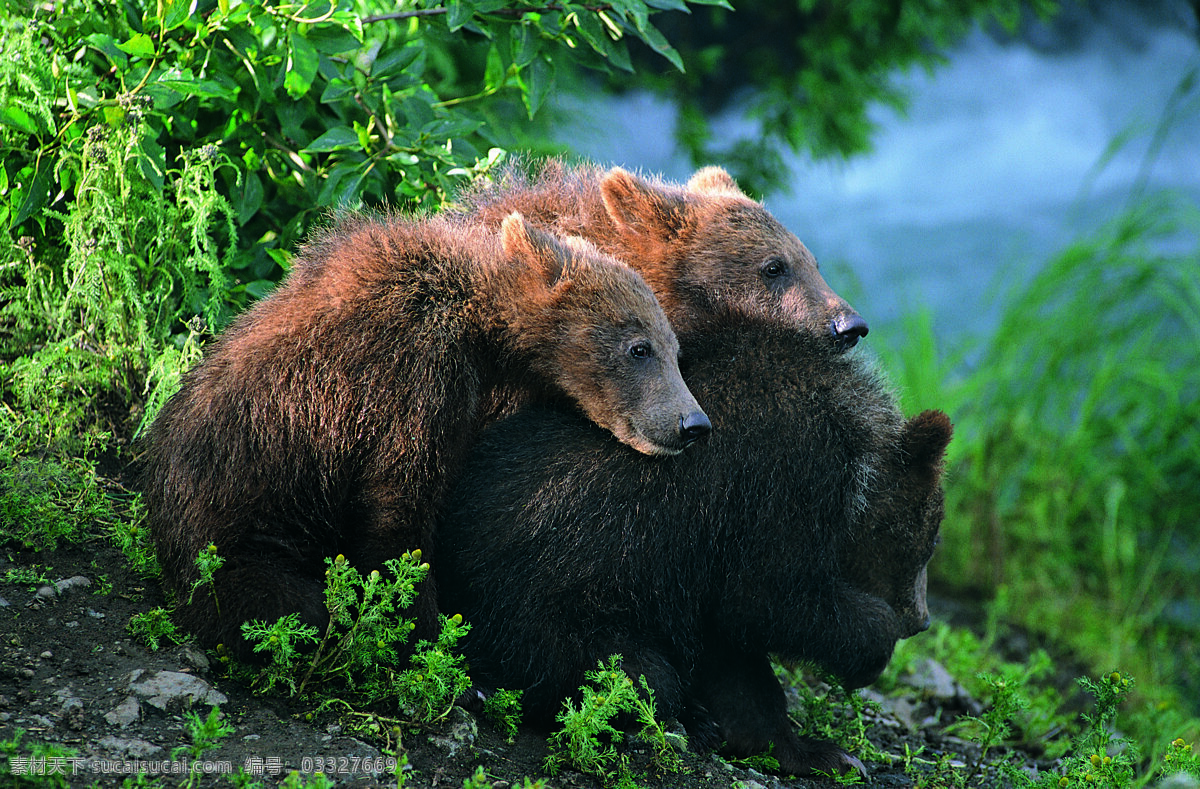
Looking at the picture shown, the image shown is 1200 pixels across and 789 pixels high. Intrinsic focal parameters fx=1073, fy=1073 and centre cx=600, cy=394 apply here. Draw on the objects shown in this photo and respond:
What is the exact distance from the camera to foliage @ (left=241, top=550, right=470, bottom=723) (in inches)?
117

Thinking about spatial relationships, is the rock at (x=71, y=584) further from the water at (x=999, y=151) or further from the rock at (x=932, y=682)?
the water at (x=999, y=151)

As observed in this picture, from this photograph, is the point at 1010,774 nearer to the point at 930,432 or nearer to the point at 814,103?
the point at 930,432

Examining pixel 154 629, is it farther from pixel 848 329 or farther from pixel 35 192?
pixel 848 329

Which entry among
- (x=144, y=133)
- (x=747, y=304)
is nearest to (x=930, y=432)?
(x=747, y=304)

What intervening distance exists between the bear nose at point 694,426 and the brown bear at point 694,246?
0.90m

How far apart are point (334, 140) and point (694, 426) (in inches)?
75.9

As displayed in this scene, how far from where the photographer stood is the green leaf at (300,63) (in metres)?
4.02

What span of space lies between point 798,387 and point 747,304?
723 millimetres

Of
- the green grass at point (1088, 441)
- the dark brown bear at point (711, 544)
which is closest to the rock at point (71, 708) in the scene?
the dark brown bear at point (711, 544)

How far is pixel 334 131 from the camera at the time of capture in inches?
167

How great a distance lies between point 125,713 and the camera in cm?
291

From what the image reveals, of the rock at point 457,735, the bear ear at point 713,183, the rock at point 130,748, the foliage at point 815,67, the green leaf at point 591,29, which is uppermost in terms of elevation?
the foliage at point 815,67

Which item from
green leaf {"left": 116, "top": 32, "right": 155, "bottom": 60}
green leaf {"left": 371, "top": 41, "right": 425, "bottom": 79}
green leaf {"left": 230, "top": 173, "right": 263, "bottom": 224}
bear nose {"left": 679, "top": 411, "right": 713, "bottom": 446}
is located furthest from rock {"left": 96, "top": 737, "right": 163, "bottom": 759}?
green leaf {"left": 371, "top": 41, "right": 425, "bottom": 79}

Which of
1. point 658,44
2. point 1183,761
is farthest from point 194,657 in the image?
point 1183,761
